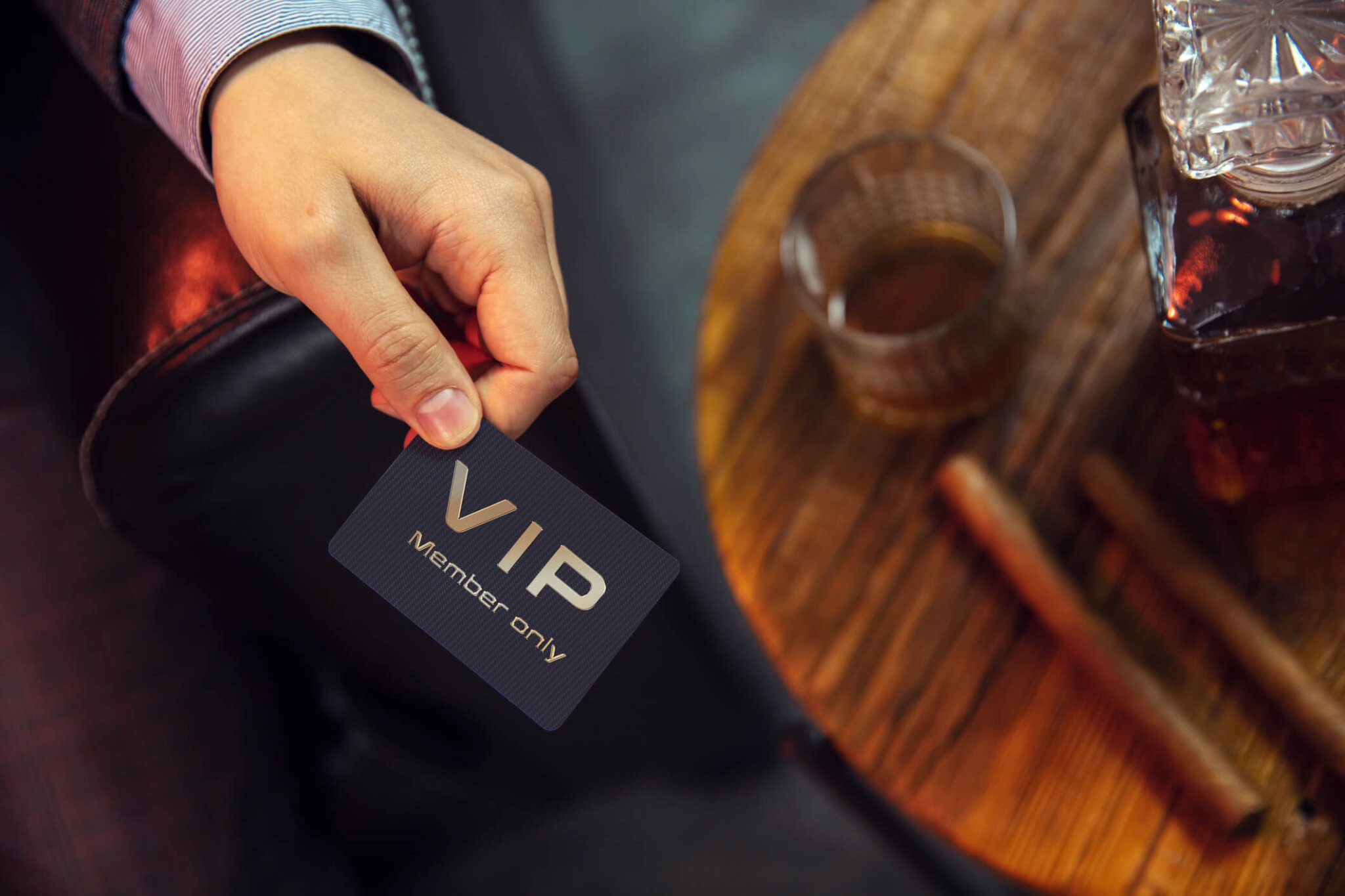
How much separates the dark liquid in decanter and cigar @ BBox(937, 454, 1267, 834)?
128 millimetres

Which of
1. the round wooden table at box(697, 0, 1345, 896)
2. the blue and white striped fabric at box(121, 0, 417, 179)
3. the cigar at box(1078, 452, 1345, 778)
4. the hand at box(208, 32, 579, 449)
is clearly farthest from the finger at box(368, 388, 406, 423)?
the cigar at box(1078, 452, 1345, 778)

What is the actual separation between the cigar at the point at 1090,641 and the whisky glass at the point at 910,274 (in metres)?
0.06

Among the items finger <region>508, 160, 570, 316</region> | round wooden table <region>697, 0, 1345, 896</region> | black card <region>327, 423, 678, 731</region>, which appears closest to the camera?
black card <region>327, 423, 678, 731</region>

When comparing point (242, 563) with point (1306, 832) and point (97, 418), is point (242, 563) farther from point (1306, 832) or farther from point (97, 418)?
point (1306, 832)

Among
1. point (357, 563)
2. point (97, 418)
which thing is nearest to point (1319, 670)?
point (357, 563)

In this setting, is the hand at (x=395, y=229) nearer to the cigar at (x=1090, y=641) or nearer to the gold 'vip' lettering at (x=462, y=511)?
the gold 'vip' lettering at (x=462, y=511)

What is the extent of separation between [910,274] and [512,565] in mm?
419

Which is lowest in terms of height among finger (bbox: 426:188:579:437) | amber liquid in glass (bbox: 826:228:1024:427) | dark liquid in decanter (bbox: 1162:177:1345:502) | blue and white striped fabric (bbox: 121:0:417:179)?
amber liquid in glass (bbox: 826:228:1024:427)

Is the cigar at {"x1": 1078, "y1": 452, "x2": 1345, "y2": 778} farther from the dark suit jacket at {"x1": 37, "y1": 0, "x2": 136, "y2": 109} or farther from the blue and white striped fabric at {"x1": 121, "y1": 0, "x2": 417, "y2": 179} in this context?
the dark suit jacket at {"x1": 37, "y1": 0, "x2": 136, "y2": 109}

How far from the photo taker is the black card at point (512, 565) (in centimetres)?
35

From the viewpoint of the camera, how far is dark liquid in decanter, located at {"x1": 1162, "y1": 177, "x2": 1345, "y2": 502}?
15.6 inches

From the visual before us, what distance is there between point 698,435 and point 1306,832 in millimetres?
413

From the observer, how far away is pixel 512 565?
1.15ft

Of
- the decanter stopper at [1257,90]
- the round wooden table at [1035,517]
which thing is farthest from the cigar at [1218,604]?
the decanter stopper at [1257,90]
